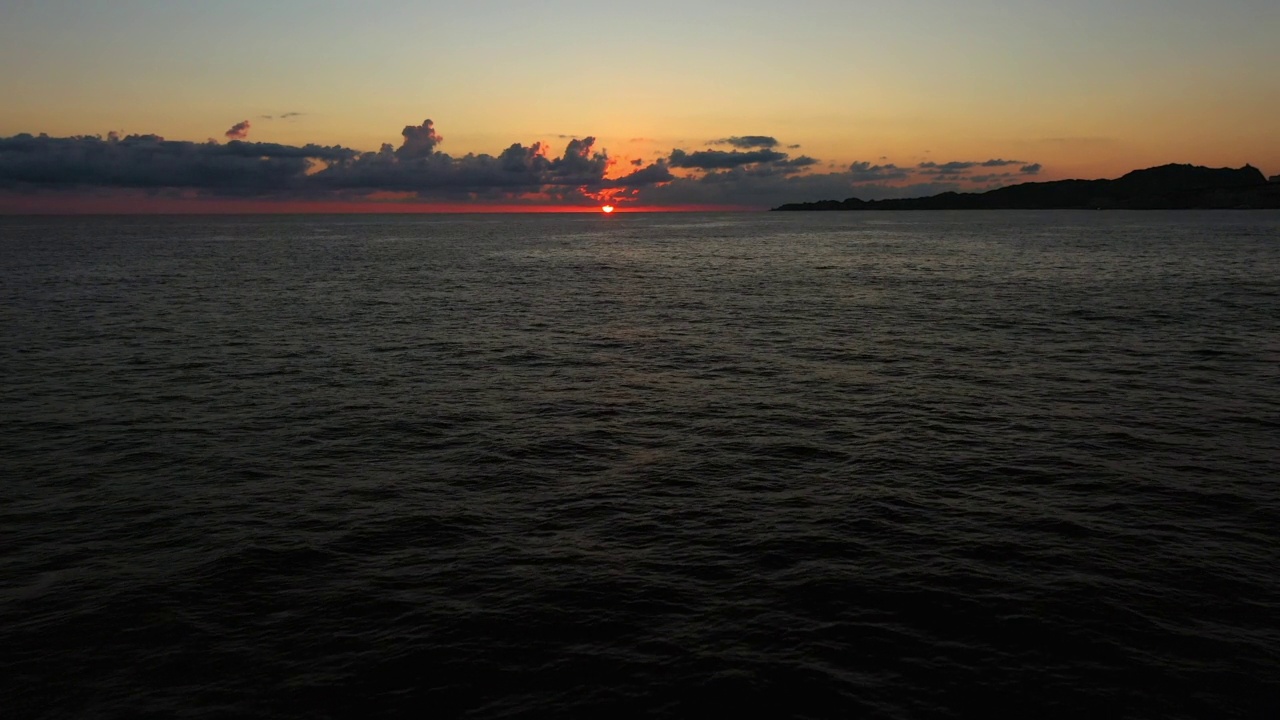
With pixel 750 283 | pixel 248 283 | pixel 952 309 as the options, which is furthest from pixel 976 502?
pixel 248 283

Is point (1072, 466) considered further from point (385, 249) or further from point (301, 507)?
point (385, 249)

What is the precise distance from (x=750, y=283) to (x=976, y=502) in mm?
77581

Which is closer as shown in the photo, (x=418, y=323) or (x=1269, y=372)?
(x=1269, y=372)

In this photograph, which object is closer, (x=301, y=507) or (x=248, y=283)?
(x=301, y=507)

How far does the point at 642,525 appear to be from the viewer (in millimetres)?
25391

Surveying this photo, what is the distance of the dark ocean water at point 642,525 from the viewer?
57.5 ft

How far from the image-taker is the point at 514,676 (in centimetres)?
1764

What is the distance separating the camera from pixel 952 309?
246 ft

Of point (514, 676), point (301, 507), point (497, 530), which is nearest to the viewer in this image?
point (514, 676)

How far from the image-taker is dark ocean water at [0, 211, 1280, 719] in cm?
1752

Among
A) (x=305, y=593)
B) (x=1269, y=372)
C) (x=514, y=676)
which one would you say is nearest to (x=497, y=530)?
(x=305, y=593)

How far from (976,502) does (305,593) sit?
20.8 meters

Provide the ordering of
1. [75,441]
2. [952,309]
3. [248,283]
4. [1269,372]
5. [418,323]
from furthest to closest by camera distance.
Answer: [248,283] < [952,309] < [418,323] < [1269,372] < [75,441]

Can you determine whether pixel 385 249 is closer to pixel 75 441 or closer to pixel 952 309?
pixel 952 309
